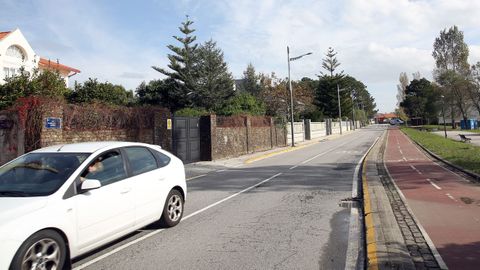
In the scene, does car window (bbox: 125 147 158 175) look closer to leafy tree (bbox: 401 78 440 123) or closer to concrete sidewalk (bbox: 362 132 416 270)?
concrete sidewalk (bbox: 362 132 416 270)

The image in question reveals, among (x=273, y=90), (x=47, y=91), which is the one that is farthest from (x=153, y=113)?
(x=273, y=90)

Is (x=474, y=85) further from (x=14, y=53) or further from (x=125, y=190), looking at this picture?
(x=125, y=190)

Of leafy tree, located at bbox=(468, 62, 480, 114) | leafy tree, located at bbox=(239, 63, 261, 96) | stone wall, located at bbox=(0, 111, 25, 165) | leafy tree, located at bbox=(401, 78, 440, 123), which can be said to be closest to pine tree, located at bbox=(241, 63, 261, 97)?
leafy tree, located at bbox=(239, 63, 261, 96)

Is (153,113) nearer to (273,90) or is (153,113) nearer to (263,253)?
(263,253)

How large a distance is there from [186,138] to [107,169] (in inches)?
595

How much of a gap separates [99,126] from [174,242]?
34.3 feet

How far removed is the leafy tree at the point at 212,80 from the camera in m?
48.3

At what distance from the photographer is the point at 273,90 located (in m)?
54.6

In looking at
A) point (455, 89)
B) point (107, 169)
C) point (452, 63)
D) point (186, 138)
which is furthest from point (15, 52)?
point (452, 63)

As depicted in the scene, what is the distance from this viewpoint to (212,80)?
48.6m

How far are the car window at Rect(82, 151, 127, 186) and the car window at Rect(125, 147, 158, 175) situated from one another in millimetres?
231

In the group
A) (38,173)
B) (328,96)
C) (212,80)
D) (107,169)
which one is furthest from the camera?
(328,96)

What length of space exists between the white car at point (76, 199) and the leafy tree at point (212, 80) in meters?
40.8

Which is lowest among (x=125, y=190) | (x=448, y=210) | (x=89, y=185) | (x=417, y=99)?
(x=448, y=210)
